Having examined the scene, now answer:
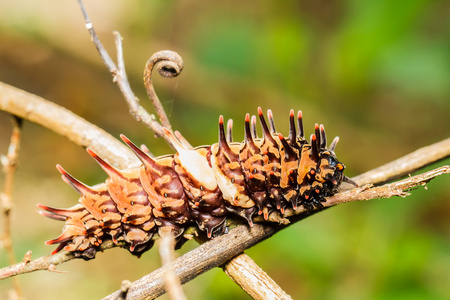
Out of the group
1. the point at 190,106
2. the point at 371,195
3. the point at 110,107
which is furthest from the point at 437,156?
the point at 110,107

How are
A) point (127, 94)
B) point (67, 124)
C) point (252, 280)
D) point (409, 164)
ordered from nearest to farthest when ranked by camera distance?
point (252, 280) < point (409, 164) < point (127, 94) < point (67, 124)

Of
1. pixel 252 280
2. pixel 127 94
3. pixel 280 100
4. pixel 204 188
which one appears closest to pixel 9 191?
pixel 127 94

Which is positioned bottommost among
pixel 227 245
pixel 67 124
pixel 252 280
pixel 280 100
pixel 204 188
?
pixel 252 280

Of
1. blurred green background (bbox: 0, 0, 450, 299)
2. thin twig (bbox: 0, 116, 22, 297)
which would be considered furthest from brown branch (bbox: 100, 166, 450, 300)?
blurred green background (bbox: 0, 0, 450, 299)

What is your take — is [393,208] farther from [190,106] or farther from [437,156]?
[190,106]

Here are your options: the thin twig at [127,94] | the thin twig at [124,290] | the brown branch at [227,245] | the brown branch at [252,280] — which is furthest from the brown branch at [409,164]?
the thin twig at [124,290]

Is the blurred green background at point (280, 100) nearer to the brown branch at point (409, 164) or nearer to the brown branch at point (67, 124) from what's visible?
the brown branch at point (409, 164)

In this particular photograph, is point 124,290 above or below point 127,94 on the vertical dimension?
below

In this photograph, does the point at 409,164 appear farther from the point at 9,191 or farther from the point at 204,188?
the point at 9,191
